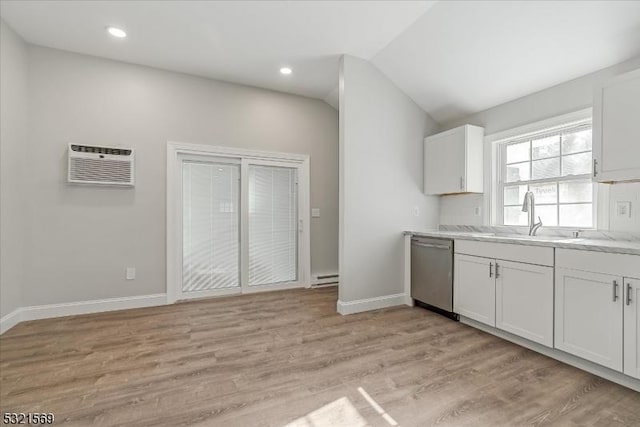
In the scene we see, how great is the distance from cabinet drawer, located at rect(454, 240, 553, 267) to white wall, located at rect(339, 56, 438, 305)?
2.80ft

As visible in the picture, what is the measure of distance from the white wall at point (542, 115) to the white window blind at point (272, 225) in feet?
7.18

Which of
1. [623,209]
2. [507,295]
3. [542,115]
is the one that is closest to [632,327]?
[507,295]

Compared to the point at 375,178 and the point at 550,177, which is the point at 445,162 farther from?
the point at 550,177

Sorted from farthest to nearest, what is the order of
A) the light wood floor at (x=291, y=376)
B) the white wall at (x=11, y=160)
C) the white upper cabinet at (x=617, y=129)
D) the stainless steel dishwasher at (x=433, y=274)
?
the stainless steel dishwasher at (x=433, y=274), the white wall at (x=11, y=160), the white upper cabinet at (x=617, y=129), the light wood floor at (x=291, y=376)

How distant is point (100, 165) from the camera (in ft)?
10.9

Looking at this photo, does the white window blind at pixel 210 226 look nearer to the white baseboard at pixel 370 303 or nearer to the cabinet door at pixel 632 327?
the white baseboard at pixel 370 303

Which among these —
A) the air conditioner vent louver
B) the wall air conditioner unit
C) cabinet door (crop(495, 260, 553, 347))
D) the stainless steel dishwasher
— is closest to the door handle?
the stainless steel dishwasher

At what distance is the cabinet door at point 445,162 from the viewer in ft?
11.4

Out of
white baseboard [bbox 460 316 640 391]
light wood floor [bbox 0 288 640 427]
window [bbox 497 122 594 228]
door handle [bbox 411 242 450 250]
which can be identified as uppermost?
window [bbox 497 122 594 228]

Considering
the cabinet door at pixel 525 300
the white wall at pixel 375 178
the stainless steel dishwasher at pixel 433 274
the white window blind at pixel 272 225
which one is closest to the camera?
the cabinet door at pixel 525 300

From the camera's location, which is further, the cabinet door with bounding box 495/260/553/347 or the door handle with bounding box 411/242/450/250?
the door handle with bounding box 411/242/450/250

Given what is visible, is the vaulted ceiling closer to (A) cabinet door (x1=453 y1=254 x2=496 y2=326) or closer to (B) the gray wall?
(B) the gray wall

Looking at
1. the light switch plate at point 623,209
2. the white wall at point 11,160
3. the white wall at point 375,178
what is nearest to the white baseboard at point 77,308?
the white wall at point 11,160

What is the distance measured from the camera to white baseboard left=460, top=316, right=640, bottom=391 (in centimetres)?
192
